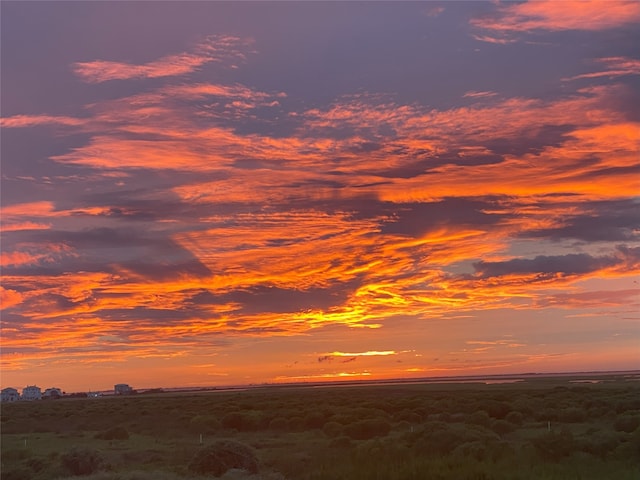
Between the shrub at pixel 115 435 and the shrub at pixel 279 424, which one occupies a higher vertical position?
the shrub at pixel 115 435

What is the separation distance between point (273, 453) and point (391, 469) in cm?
1480

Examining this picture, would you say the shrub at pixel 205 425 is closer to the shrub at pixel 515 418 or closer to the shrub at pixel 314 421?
the shrub at pixel 314 421

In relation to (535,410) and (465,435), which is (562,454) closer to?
(465,435)

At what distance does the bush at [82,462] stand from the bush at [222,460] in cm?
513

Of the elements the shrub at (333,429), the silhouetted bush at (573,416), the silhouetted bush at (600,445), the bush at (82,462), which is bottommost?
the silhouetted bush at (573,416)

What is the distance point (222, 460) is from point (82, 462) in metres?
7.09

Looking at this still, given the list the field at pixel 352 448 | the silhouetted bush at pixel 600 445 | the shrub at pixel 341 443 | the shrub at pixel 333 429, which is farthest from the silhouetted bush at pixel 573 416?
the silhouetted bush at pixel 600 445

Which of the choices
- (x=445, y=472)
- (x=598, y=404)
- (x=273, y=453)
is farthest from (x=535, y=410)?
(x=445, y=472)

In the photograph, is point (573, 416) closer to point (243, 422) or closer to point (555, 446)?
point (555, 446)

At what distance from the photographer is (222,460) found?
30.0m

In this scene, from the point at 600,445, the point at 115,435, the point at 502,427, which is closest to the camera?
the point at 600,445

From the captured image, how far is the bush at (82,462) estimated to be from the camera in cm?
3195

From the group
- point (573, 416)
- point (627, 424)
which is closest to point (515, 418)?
point (573, 416)

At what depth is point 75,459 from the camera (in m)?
32.4
